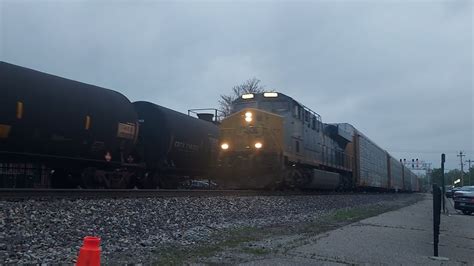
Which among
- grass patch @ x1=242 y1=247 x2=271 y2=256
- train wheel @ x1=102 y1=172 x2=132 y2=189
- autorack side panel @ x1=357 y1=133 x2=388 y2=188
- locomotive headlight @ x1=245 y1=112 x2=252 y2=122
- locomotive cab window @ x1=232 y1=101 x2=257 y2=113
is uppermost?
locomotive cab window @ x1=232 y1=101 x2=257 y2=113

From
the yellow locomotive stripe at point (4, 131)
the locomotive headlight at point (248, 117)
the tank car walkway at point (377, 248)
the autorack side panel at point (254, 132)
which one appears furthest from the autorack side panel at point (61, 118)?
the tank car walkway at point (377, 248)

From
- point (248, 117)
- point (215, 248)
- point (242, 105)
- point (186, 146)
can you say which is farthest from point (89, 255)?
point (242, 105)

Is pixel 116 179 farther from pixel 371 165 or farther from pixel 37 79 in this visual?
pixel 371 165

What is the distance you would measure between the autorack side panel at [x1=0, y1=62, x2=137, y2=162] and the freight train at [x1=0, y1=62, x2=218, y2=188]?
0.07 feet

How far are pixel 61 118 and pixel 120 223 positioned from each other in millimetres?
5445

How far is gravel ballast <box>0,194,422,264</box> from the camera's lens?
19.4 feet

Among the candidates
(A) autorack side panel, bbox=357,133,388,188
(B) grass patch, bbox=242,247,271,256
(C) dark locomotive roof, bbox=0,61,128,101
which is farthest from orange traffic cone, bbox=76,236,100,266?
(A) autorack side panel, bbox=357,133,388,188

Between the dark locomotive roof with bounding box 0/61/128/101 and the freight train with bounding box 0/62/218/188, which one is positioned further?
the freight train with bounding box 0/62/218/188

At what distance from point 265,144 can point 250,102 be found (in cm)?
249

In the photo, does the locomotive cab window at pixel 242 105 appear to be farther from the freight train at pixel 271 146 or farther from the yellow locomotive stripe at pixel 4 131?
the yellow locomotive stripe at pixel 4 131

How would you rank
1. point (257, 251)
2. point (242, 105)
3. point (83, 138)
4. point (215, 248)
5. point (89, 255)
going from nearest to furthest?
point (89, 255), point (257, 251), point (215, 248), point (83, 138), point (242, 105)

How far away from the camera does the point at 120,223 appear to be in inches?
321

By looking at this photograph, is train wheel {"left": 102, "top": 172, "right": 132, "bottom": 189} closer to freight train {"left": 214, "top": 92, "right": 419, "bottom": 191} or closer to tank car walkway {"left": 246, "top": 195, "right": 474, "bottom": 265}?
freight train {"left": 214, "top": 92, "right": 419, "bottom": 191}

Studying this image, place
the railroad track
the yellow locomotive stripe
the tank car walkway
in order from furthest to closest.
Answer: the yellow locomotive stripe
the railroad track
the tank car walkway
